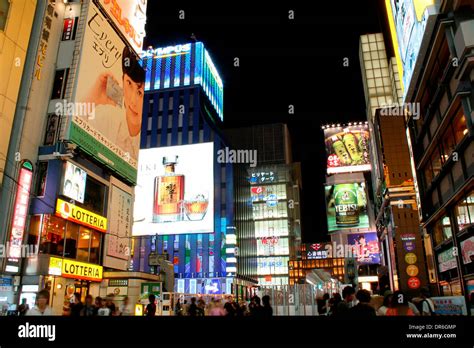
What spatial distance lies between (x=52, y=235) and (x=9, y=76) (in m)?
8.64

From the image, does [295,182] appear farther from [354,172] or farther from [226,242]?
[226,242]

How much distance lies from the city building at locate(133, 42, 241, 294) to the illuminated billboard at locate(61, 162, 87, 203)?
23180 millimetres

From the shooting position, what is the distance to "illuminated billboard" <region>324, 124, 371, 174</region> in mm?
75875

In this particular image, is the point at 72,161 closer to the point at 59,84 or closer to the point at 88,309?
the point at 59,84

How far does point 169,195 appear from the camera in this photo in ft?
168

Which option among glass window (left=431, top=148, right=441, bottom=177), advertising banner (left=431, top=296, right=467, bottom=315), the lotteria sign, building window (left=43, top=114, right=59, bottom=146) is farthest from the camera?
the lotteria sign

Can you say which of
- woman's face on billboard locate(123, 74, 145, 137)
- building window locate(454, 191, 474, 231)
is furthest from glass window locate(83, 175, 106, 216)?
building window locate(454, 191, 474, 231)

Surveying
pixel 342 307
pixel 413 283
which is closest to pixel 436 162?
pixel 413 283

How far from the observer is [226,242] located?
207 ft

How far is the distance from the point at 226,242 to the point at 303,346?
2350 inches

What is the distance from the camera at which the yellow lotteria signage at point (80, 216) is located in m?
21.4

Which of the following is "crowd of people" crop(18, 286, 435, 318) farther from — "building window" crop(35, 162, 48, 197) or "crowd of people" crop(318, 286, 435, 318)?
"building window" crop(35, 162, 48, 197)

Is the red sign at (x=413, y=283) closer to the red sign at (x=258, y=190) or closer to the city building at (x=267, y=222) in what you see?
the city building at (x=267, y=222)

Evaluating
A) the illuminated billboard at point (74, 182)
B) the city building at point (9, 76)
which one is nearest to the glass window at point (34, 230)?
the city building at point (9, 76)
